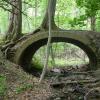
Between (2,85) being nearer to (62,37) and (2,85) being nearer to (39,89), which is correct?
(39,89)

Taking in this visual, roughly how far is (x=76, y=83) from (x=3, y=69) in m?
3.74

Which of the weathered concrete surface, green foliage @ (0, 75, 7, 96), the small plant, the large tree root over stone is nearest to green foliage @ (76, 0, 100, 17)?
the weathered concrete surface

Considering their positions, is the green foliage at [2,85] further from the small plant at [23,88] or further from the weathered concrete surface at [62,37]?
the weathered concrete surface at [62,37]

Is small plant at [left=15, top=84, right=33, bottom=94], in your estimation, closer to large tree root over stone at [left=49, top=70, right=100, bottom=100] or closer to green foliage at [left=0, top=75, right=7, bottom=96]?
green foliage at [left=0, top=75, right=7, bottom=96]

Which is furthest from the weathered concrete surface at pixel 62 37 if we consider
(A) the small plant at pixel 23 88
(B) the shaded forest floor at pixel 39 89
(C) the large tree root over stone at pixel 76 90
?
(A) the small plant at pixel 23 88

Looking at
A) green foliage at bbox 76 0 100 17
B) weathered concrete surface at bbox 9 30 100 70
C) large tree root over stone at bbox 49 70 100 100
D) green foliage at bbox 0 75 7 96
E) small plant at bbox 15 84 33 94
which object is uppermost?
green foliage at bbox 76 0 100 17

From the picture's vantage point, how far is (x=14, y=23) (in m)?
20.6

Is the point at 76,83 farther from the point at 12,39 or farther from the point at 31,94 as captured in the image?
the point at 12,39

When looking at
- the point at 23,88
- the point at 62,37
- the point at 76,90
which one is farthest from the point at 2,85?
the point at 62,37

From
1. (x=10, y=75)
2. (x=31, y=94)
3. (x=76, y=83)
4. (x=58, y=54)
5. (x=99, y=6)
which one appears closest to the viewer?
(x=31, y=94)

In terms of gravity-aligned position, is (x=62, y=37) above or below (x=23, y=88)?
above

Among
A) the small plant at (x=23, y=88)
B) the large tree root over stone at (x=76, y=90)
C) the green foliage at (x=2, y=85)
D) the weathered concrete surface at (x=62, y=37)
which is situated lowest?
the large tree root over stone at (x=76, y=90)

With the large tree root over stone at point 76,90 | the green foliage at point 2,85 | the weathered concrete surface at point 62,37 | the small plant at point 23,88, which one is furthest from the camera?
the weathered concrete surface at point 62,37

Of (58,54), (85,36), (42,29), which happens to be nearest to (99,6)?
(85,36)
